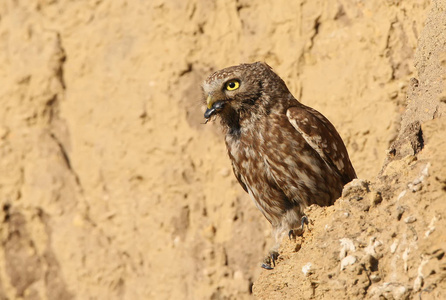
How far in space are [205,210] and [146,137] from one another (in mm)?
971

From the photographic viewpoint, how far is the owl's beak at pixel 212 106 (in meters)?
5.19

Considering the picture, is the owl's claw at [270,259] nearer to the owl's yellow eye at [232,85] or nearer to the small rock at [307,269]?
the small rock at [307,269]

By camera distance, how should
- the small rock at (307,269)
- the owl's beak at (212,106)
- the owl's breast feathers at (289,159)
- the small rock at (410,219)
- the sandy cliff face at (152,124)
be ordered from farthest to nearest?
the sandy cliff face at (152,124) < the owl's beak at (212,106) < the owl's breast feathers at (289,159) < the small rock at (307,269) < the small rock at (410,219)

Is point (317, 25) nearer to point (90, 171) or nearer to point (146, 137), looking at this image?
point (146, 137)

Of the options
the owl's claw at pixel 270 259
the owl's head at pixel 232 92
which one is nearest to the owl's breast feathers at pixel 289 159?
the owl's head at pixel 232 92

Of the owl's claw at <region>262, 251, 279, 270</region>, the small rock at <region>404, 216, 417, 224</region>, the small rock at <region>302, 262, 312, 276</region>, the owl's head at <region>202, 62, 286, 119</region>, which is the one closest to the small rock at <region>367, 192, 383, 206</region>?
the small rock at <region>404, 216, 417, 224</region>

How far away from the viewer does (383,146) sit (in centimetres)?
634

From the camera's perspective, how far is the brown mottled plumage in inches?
196

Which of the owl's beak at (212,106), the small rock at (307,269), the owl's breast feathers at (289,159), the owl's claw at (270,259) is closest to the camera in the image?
the small rock at (307,269)

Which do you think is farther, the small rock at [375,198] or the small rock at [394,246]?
the small rock at [375,198]

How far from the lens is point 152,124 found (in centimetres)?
756

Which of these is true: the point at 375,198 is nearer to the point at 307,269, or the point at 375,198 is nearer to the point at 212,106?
the point at 307,269

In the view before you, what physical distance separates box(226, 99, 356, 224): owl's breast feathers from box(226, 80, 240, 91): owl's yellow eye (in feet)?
0.83

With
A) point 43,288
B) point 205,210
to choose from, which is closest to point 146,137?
point 205,210
